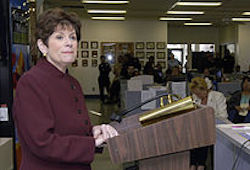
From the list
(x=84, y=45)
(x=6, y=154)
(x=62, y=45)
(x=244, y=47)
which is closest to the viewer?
(x=62, y=45)

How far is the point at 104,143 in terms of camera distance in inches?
52.5

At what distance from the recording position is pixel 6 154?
278cm

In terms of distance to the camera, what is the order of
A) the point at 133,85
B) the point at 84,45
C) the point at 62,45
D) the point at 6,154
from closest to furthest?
the point at 62,45 → the point at 6,154 → the point at 133,85 → the point at 84,45

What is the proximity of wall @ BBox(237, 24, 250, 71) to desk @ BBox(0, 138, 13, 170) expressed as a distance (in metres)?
14.2

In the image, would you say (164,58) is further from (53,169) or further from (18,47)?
(53,169)

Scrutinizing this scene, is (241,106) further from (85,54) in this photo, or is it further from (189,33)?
(189,33)

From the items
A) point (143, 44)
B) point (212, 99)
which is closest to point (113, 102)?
point (143, 44)

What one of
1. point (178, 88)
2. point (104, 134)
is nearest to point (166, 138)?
point (104, 134)

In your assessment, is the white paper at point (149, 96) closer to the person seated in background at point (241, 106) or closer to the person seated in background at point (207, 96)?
the person seated in background at point (207, 96)

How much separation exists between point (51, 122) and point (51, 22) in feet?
1.30

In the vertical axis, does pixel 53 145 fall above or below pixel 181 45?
below

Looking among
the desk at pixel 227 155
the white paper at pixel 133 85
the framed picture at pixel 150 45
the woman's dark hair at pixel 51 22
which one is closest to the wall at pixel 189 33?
the framed picture at pixel 150 45

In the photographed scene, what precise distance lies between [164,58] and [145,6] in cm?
419

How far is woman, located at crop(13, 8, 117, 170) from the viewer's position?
3.92 feet
